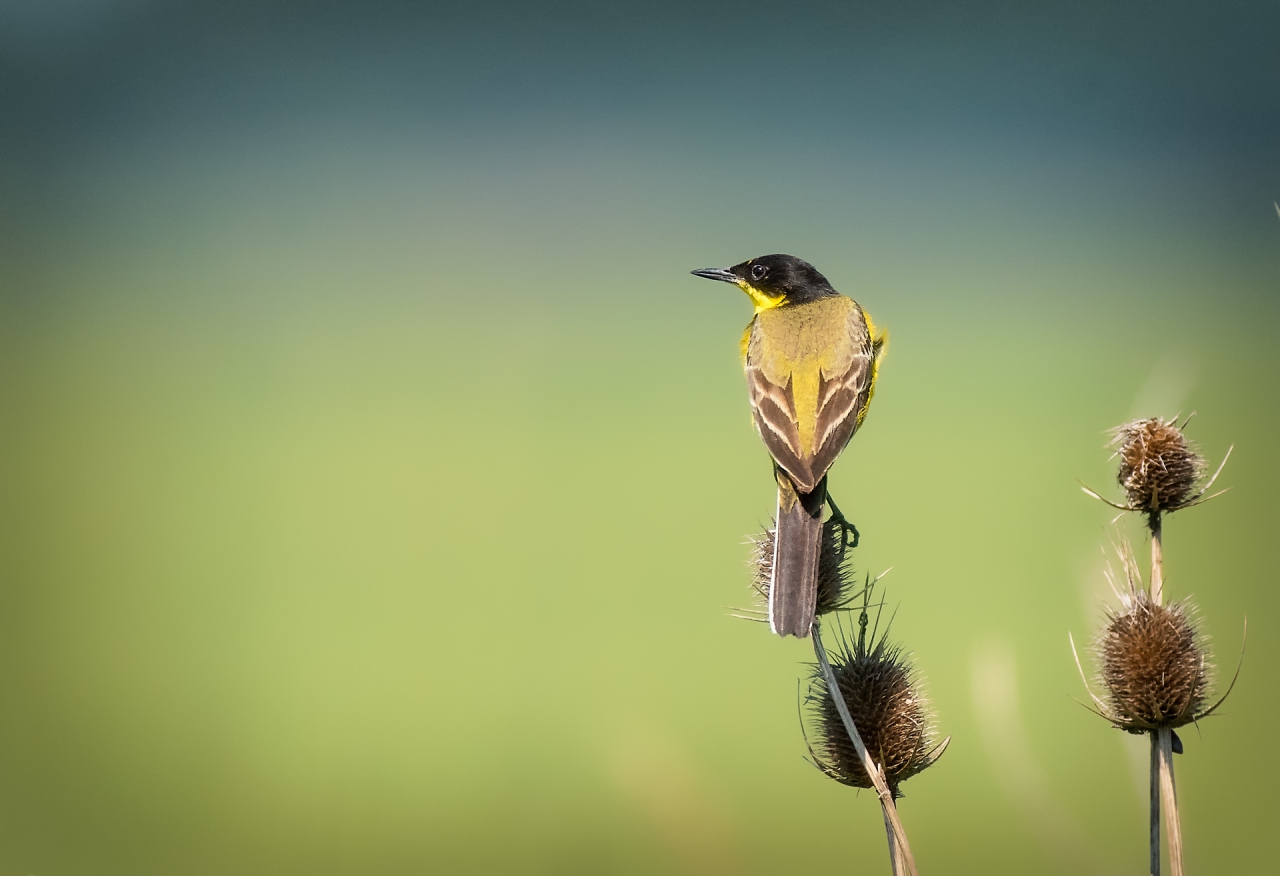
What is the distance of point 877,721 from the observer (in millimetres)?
2533

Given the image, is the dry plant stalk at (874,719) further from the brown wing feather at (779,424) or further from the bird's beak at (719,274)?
the bird's beak at (719,274)

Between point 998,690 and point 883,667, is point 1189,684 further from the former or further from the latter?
point 883,667

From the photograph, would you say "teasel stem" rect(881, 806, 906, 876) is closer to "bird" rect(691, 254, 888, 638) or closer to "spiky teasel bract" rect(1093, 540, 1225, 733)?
"bird" rect(691, 254, 888, 638)

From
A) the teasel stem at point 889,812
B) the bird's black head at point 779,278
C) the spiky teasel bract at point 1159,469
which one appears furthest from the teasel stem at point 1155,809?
the bird's black head at point 779,278

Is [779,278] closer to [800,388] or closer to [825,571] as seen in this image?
[800,388]

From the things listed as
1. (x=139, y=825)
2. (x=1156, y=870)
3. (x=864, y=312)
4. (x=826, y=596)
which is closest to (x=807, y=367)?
(x=864, y=312)

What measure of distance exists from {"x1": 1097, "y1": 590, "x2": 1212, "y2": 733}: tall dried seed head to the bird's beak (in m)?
2.42

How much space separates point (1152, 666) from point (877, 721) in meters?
0.67

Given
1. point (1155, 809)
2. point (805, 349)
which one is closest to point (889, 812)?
point (1155, 809)

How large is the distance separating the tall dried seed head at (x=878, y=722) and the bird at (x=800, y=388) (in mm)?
276

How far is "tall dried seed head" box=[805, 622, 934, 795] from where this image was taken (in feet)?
8.13

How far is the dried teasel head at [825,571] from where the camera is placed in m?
2.77

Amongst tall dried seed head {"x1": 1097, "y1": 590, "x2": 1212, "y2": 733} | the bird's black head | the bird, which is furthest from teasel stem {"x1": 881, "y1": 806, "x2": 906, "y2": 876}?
the bird's black head

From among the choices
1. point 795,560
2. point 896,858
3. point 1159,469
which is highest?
point 1159,469
